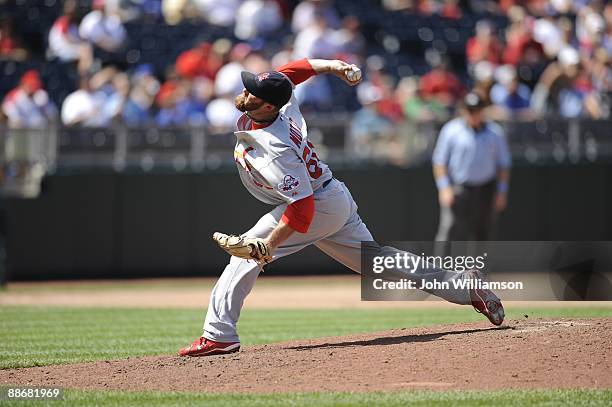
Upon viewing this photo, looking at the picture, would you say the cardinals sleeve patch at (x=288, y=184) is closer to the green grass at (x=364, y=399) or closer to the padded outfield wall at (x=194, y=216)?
the green grass at (x=364, y=399)

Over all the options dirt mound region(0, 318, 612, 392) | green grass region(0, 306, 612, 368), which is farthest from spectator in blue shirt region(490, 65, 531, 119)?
dirt mound region(0, 318, 612, 392)

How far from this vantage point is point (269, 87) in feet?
23.6

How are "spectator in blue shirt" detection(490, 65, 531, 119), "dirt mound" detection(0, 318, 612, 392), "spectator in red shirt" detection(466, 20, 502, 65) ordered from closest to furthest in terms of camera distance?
"dirt mound" detection(0, 318, 612, 392)
"spectator in blue shirt" detection(490, 65, 531, 119)
"spectator in red shirt" detection(466, 20, 502, 65)

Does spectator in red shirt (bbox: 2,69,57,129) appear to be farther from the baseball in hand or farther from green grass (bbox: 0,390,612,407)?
green grass (bbox: 0,390,612,407)

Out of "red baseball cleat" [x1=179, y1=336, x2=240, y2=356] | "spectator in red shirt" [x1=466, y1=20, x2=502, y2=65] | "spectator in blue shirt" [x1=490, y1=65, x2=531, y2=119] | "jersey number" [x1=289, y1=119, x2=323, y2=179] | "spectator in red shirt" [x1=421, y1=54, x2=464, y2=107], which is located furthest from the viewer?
"spectator in red shirt" [x1=466, y1=20, x2=502, y2=65]

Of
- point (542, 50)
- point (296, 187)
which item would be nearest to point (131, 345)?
point (296, 187)

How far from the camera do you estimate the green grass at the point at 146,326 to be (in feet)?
29.0

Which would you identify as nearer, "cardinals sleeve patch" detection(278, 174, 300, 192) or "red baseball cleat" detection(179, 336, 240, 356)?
"cardinals sleeve patch" detection(278, 174, 300, 192)

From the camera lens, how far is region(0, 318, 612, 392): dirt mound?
6660 mm

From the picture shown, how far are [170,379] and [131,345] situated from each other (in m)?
2.38

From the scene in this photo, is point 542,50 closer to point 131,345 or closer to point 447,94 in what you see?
point 447,94

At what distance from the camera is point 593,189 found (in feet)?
55.7

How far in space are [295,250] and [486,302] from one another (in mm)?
1403

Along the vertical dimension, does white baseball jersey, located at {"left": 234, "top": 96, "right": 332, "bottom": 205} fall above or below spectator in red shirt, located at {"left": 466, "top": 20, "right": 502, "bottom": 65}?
below
